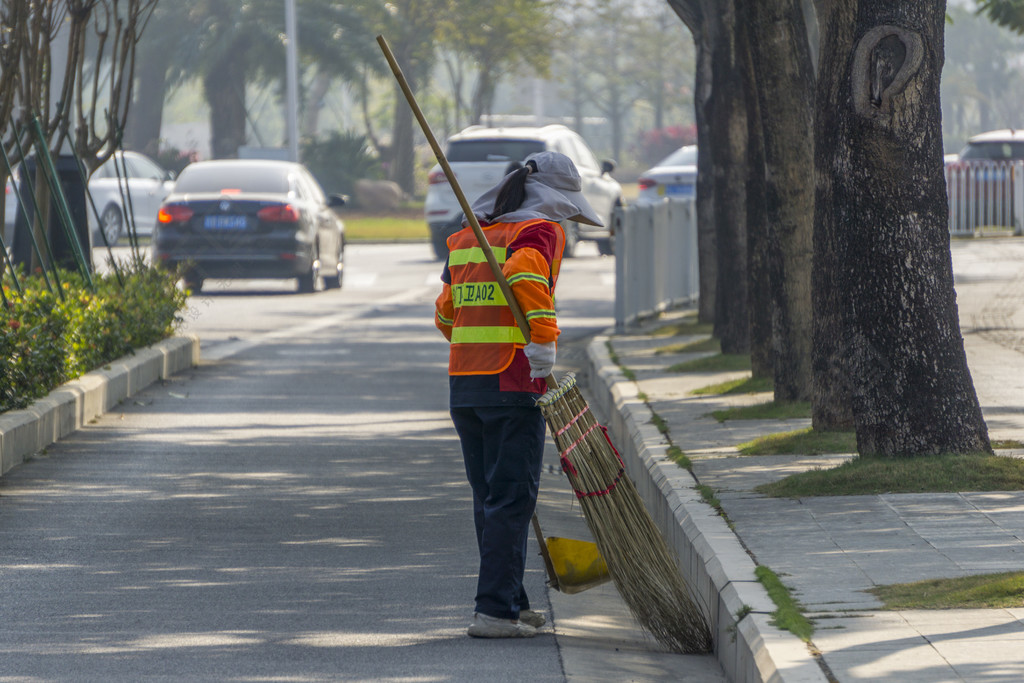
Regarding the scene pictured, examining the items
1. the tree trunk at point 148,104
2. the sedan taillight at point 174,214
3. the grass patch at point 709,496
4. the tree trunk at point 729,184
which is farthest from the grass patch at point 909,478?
the tree trunk at point 148,104

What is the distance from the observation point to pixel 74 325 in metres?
10.4

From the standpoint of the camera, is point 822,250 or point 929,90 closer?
point 929,90

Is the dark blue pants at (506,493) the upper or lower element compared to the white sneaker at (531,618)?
upper

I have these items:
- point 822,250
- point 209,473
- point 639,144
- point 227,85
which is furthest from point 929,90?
point 639,144

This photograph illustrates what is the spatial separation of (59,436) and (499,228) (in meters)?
4.71

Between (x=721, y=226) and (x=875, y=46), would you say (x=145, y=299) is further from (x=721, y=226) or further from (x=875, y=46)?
(x=875, y=46)

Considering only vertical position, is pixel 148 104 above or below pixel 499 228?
above

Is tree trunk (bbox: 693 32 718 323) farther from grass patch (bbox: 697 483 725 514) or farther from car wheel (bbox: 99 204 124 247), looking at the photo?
car wheel (bbox: 99 204 124 247)

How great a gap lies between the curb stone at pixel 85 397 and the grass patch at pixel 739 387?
3742 millimetres

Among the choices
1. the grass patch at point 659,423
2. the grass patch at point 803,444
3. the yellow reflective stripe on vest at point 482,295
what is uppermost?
the yellow reflective stripe on vest at point 482,295

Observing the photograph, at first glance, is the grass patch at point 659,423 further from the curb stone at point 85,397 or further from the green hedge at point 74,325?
the green hedge at point 74,325

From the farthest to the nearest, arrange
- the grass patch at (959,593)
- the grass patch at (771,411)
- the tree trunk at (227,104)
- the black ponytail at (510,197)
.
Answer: the tree trunk at (227,104)
the grass patch at (771,411)
the black ponytail at (510,197)
the grass patch at (959,593)

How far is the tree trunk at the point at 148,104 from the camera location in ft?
159

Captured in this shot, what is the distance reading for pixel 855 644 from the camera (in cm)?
471
